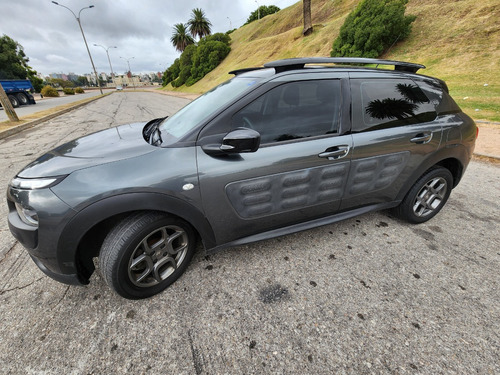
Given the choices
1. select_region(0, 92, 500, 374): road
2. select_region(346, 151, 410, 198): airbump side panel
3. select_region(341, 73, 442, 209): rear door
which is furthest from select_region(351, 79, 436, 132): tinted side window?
select_region(0, 92, 500, 374): road

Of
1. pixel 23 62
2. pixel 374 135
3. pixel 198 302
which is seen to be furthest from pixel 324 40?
pixel 23 62

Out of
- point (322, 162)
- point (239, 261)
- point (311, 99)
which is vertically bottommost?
point (239, 261)

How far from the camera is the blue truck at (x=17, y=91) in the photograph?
17237 mm

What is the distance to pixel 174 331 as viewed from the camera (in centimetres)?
159

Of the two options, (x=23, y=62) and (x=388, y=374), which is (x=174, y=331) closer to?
(x=388, y=374)

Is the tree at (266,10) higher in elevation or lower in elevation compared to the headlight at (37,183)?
higher

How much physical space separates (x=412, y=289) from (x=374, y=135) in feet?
4.30

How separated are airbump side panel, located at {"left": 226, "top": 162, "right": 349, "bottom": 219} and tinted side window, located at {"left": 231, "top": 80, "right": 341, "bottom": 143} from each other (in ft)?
1.01

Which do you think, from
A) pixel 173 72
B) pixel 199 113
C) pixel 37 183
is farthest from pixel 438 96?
pixel 173 72

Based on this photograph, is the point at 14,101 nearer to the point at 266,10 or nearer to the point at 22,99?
the point at 22,99

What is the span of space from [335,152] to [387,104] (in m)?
0.78

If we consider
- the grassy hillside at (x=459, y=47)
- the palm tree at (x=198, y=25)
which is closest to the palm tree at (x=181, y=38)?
the palm tree at (x=198, y=25)

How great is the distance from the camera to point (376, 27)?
1504cm

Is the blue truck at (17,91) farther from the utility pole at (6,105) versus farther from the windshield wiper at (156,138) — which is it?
the windshield wiper at (156,138)
